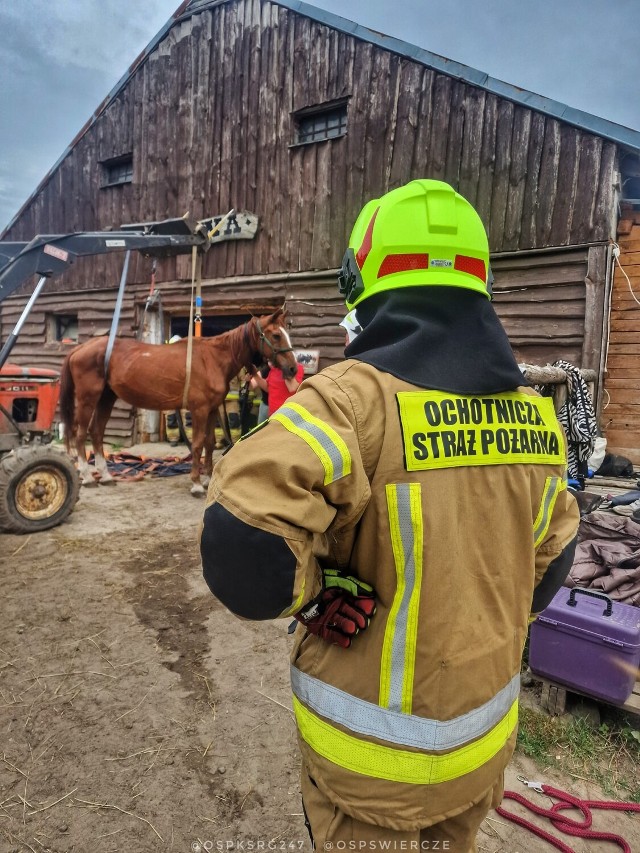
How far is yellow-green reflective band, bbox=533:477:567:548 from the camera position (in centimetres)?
129

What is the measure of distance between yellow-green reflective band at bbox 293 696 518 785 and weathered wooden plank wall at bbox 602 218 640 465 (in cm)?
667

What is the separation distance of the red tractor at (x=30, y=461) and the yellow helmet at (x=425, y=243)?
513cm

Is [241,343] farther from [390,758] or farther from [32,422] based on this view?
[390,758]

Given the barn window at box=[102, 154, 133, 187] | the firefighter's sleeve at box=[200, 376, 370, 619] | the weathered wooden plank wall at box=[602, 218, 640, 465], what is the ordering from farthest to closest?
1. the barn window at box=[102, 154, 133, 187]
2. the weathered wooden plank wall at box=[602, 218, 640, 465]
3. the firefighter's sleeve at box=[200, 376, 370, 619]

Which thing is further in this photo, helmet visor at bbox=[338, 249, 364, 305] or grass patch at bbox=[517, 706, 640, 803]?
grass patch at bbox=[517, 706, 640, 803]

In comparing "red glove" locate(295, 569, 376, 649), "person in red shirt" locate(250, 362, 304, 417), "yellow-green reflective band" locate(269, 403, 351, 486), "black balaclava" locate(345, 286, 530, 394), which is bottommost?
"red glove" locate(295, 569, 376, 649)

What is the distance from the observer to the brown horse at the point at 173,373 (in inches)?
286

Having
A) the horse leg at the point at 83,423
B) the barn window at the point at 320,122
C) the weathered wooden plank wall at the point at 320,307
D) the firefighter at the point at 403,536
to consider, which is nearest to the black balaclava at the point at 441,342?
the firefighter at the point at 403,536

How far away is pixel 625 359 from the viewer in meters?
6.77

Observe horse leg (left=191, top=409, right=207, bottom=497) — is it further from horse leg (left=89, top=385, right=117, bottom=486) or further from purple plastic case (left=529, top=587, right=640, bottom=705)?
purple plastic case (left=529, top=587, right=640, bottom=705)

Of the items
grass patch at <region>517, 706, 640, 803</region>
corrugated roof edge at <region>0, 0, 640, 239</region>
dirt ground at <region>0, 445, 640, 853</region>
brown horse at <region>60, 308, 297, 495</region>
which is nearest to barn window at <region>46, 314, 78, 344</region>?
brown horse at <region>60, 308, 297, 495</region>

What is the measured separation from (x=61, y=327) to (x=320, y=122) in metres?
8.16

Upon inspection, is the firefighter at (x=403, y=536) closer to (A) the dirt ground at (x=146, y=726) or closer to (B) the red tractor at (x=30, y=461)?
(A) the dirt ground at (x=146, y=726)

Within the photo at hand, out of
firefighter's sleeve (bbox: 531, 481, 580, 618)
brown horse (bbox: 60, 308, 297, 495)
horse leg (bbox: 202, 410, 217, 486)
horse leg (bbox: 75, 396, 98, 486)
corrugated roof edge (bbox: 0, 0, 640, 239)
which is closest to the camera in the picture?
firefighter's sleeve (bbox: 531, 481, 580, 618)
